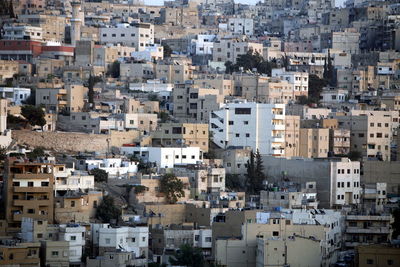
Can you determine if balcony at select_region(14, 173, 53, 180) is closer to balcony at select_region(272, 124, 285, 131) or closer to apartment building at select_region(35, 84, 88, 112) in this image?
apartment building at select_region(35, 84, 88, 112)

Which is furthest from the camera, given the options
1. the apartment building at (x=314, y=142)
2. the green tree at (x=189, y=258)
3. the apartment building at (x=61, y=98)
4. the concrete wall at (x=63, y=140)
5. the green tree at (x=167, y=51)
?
the green tree at (x=167, y=51)

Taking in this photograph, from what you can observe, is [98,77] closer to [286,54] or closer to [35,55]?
[35,55]

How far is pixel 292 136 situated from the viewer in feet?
193

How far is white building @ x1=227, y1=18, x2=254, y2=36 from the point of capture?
298 feet

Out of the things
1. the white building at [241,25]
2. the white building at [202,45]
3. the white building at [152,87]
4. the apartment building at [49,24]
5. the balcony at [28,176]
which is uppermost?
the white building at [241,25]

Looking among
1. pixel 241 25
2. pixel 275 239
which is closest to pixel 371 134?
pixel 275 239

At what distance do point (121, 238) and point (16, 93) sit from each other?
1827cm

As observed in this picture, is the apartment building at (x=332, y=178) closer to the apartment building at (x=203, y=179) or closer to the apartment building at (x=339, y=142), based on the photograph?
the apartment building at (x=203, y=179)

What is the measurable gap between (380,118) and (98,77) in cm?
1266

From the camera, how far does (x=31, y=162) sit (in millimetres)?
46438

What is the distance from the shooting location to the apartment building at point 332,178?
52812 millimetres

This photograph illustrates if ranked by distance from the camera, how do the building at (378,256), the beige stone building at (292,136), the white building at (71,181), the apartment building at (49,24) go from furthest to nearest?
the apartment building at (49,24) < the beige stone building at (292,136) < the white building at (71,181) < the building at (378,256)

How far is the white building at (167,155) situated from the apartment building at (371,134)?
26.0ft

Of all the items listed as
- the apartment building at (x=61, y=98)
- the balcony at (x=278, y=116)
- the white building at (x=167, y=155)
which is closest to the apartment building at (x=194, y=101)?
the balcony at (x=278, y=116)
